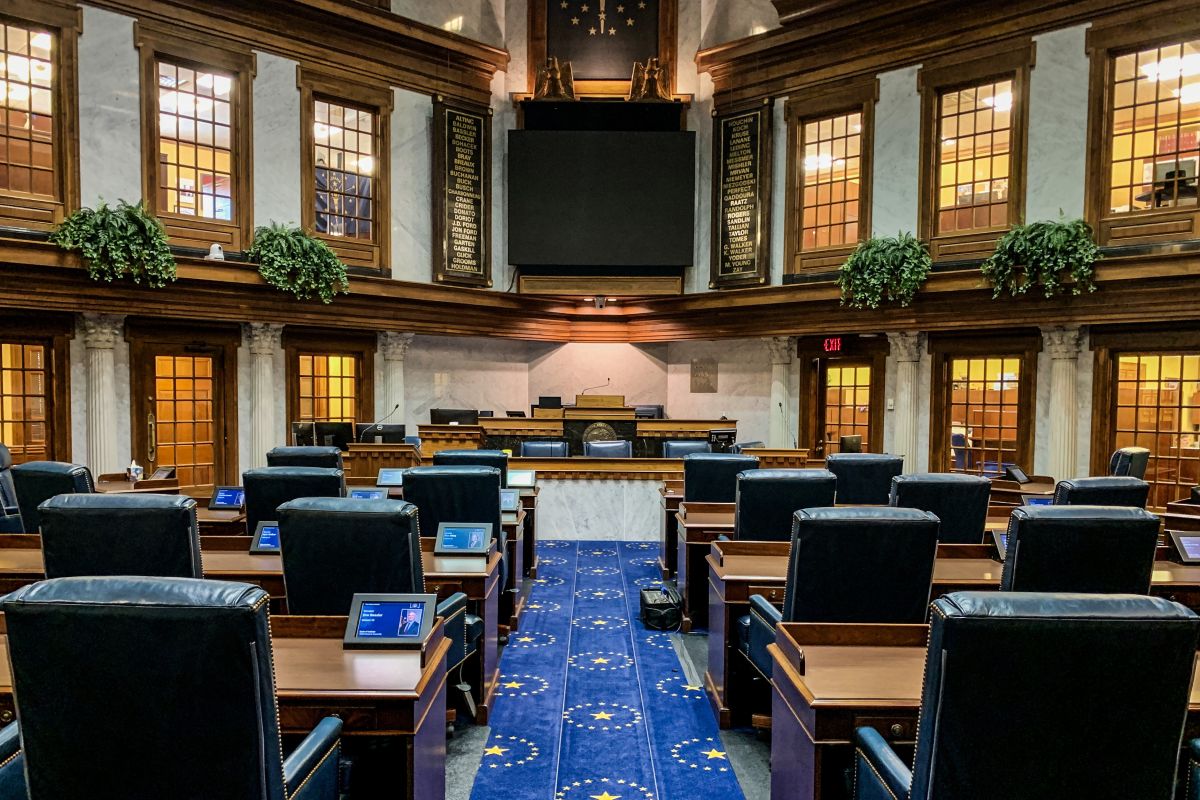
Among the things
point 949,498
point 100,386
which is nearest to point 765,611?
point 949,498

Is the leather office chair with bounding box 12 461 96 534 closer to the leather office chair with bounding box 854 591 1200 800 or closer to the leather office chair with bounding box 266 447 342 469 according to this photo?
the leather office chair with bounding box 266 447 342 469

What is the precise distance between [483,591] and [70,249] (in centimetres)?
662

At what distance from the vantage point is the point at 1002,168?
347 inches

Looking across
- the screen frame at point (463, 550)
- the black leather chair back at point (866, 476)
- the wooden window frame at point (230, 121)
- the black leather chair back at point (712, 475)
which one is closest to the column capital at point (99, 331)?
the wooden window frame at point (230, 121)

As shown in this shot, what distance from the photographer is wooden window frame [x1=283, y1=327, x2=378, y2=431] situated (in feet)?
32.0

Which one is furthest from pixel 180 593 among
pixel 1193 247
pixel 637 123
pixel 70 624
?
pixel 637 123

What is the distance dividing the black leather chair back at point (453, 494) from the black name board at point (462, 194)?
269 inches

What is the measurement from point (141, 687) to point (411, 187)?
391 inches

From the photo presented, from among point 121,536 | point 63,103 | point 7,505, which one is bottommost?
point 7,505

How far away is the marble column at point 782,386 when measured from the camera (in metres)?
10.9

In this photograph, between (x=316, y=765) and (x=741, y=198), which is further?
(x=741, y=198)

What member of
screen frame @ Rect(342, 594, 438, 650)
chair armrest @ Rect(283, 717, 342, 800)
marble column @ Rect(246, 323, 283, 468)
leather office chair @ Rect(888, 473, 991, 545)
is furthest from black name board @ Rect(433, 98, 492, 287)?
chair armrest @ Rect(283, 717, 342, 800)

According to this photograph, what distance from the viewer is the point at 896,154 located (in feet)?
31.2

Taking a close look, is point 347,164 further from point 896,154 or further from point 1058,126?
point 1058,126
